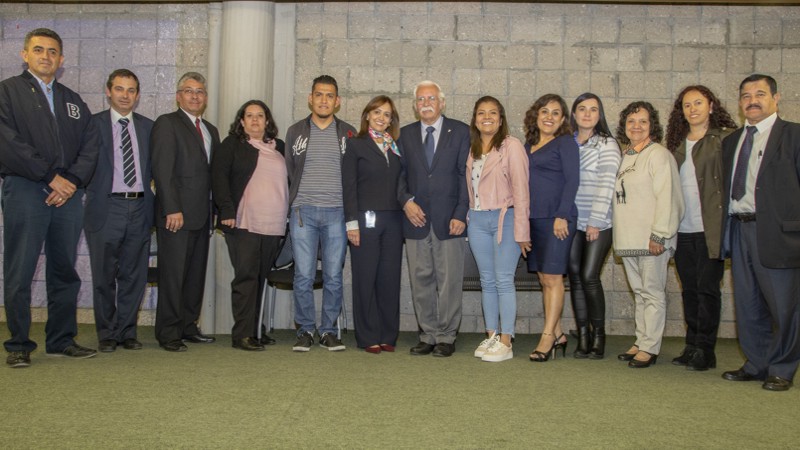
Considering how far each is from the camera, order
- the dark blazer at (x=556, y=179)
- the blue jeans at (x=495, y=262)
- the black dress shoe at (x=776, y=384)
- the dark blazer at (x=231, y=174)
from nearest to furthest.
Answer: the black dress shoe at (x=776, y=384)
the dark blazer at (x=556, y=179)
the blue jeans at (x=495, y=262)
the dark blazer at (x=231, y=174)

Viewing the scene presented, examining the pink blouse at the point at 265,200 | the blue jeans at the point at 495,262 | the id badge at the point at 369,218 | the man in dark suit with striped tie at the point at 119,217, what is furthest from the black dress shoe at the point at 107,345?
the blue jeans at the point at 495,262

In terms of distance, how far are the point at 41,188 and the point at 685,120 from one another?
382 centimetres

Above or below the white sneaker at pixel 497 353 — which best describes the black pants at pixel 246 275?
above

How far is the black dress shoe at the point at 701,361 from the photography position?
13.7ft

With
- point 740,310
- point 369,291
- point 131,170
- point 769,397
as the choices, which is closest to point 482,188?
point 369,291

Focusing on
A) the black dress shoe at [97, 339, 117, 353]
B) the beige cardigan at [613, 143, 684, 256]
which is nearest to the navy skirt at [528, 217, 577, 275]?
the beige cardigan at [613, 143, 684, 256]

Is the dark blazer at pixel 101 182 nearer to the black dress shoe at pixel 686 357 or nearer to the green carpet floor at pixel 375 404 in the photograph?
the green carpet floor at pixel 375 404

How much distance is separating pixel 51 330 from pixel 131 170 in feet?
3.63

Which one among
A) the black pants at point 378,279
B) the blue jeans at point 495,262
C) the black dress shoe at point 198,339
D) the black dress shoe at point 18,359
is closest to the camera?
the black dress shoe at point 18,359

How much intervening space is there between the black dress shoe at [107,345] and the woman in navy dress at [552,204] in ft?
8.56

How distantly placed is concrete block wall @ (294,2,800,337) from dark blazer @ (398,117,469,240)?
1.39m

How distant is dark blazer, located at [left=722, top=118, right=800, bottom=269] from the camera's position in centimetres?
363

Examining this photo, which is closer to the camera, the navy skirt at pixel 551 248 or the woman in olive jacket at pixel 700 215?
the woman in olive jacket at pixel 700 215

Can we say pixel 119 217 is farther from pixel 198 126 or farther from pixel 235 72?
pixel 235 72
